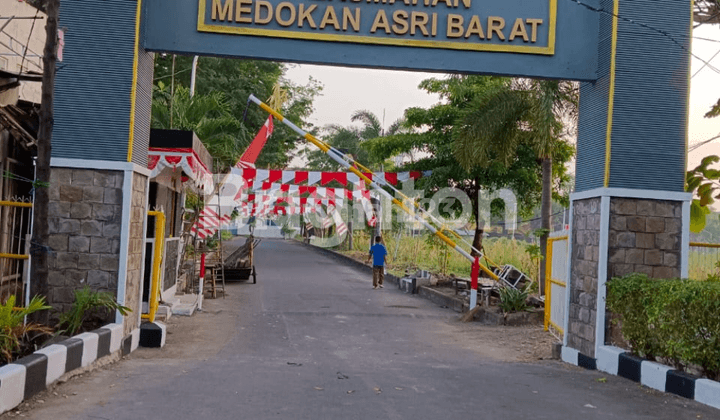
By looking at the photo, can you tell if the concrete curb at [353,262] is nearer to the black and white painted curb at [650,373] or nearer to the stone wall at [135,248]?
the stone wall at [135,248]

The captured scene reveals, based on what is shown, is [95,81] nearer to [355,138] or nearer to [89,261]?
[89,261]

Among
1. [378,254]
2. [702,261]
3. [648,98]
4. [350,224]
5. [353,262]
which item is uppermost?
[648,98]

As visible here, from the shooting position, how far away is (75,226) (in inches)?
351

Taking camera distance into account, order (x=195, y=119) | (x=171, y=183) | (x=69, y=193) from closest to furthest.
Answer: (x=69, y=193), (x=171, y=183), (x=195, y=119)

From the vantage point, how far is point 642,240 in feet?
30.3

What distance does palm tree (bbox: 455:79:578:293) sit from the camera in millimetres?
14996

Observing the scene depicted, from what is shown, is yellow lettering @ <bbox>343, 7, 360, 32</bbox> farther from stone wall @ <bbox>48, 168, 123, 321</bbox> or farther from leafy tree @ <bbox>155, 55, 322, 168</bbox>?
leafy tree @ <bbox>155, 55, 322, 168</bbox>

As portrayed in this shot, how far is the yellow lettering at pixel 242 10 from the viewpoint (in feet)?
30.9

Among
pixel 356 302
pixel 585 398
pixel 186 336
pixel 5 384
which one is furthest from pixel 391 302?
pixel 5 384

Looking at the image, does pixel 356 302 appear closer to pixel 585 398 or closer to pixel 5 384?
pixel 585 398

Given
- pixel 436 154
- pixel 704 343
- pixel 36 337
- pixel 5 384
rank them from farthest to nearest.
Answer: pixel 436 154
pixel 36 337
pixel 704 343
pixel 5 384

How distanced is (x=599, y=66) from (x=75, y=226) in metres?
6.67

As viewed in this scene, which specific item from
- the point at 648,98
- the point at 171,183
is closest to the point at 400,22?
the point at 648,98

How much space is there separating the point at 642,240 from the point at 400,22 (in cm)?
397
